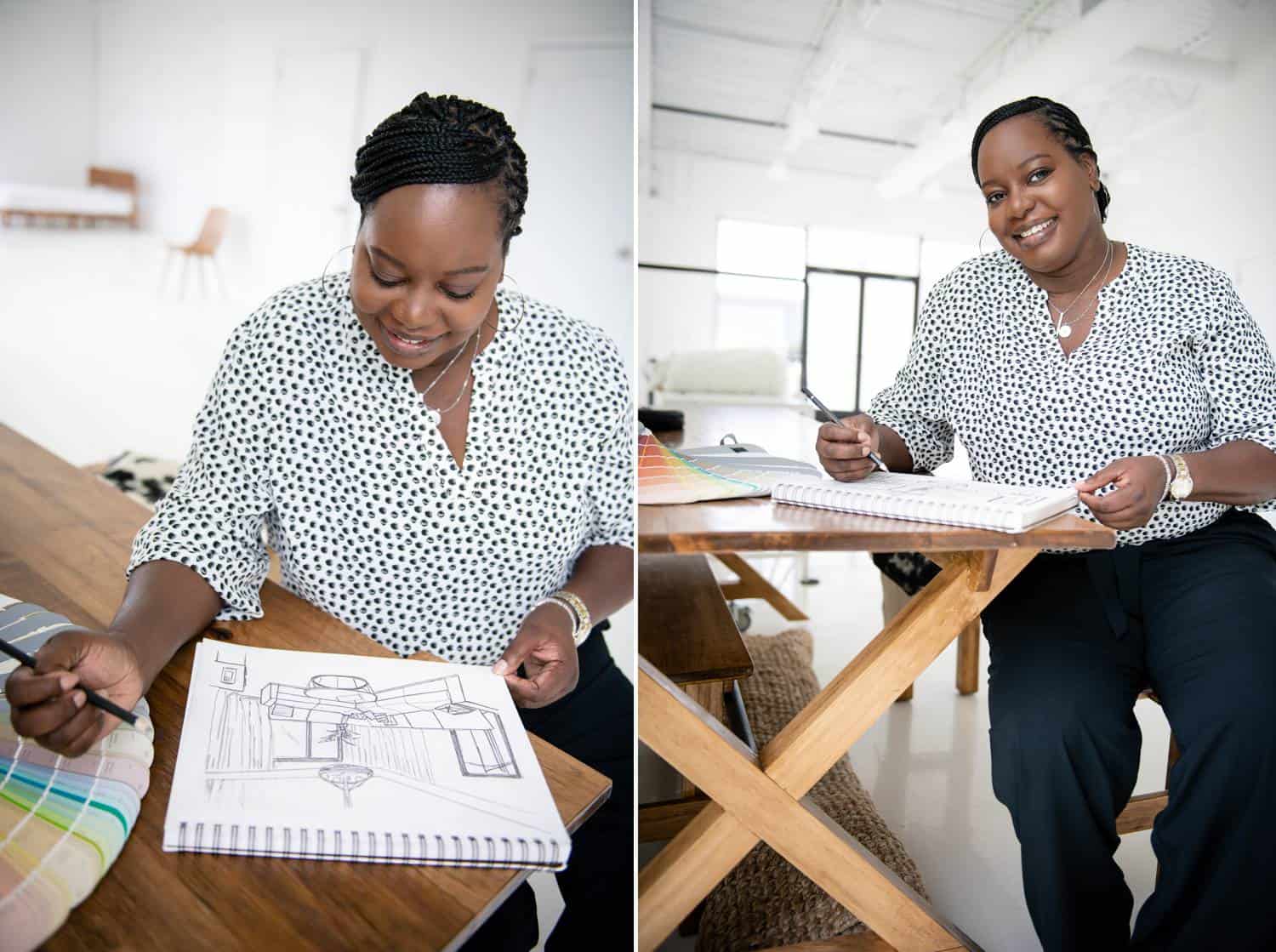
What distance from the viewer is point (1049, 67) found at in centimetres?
122

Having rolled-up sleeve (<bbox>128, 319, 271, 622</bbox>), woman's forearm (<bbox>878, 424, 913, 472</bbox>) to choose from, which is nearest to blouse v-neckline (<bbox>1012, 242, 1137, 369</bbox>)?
woman's forearm (<bbox>878, 424, 913, 472</bbox>)

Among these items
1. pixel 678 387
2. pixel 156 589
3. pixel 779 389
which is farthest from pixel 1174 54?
pixel 156 589

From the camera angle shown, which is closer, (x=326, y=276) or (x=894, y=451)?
(x=326, y=276)

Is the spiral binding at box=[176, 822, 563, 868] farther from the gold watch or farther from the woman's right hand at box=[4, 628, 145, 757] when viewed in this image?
the gold watch

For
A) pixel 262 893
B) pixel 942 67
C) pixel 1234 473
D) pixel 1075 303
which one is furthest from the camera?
pixel 942 67

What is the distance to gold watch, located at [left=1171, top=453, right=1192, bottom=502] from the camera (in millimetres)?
1013

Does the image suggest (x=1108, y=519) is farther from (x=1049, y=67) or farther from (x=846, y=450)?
(x=1049, y=67)

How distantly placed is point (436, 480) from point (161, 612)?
24cm

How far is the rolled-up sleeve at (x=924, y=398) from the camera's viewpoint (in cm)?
127

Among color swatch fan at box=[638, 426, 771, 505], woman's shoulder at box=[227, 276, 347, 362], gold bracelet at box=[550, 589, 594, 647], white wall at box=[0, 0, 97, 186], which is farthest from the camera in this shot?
color swatch fan at box=[638, 426, 771, 505]

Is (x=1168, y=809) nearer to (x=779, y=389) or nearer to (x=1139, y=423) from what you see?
(x=1139, y=423)

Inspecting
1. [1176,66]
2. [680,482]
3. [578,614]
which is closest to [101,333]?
[578,614]

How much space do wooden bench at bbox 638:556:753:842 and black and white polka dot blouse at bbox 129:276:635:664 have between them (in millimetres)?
429

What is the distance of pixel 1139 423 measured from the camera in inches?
44.3
